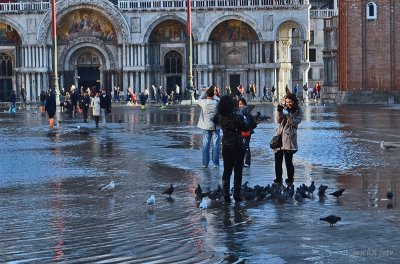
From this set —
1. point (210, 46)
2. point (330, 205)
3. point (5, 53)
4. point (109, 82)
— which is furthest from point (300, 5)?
point (330, 205)

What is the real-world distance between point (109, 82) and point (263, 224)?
216 ft

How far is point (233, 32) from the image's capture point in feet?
253

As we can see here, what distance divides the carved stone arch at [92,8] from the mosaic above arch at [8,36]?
252 cm

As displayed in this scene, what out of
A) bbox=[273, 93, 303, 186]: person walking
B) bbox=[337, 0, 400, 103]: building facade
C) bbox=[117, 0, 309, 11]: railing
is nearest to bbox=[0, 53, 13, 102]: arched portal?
bbox=[117, 0, 309, 11]: railing

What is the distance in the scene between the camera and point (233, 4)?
76.1m

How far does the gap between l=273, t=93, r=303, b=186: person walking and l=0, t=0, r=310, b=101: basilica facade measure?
57318 millimetres

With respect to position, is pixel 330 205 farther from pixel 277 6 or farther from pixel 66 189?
pixel 277 6

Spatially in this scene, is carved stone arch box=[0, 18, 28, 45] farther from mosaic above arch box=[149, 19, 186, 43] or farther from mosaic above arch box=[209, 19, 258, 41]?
mosaic above arch box=[209, 19, 258, 41]

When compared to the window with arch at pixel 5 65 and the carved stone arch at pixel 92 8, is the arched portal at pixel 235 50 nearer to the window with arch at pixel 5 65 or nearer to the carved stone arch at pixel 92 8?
the carved stone arch at pixel 92 8

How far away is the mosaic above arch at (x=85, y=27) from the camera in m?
77.1

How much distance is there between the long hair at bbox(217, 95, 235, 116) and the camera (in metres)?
15.7

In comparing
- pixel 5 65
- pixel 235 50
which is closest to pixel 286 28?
pixel 235 50

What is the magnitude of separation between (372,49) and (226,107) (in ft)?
147

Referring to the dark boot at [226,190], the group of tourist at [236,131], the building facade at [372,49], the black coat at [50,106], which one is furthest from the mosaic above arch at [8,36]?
the dark boot at [226,190]
